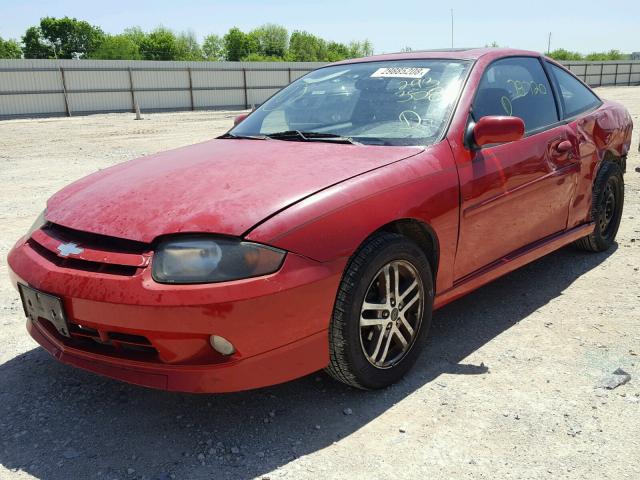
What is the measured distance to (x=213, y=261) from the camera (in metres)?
2.14

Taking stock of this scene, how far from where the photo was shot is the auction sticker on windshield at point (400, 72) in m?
3.35

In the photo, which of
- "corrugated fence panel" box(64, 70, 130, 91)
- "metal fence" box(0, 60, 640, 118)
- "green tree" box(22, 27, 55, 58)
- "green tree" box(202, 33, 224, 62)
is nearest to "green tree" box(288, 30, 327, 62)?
"green tree" box(202, 33, 224, 62)

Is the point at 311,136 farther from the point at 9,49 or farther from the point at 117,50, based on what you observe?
the point at 9,49

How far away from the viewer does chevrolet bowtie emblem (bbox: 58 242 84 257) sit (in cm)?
231

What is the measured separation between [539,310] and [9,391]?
2.97 metres

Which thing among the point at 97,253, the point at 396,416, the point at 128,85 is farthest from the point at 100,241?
the point at 128,85

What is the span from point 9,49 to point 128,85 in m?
70.3

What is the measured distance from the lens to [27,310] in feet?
8.45

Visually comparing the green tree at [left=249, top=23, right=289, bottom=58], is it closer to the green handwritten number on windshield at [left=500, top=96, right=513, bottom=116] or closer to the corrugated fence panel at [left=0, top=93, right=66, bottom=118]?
the corrugated fence panel at [left=0, top=93, right=66, bottom=118]

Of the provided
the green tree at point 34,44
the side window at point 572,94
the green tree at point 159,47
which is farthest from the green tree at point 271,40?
the side window at point 572,94

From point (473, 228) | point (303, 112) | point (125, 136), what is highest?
point (303, 112)

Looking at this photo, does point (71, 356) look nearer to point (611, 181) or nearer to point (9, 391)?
point (9, 391)

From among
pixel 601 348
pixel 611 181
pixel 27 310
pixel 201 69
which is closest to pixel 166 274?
pixel 27 310

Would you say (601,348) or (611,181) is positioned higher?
(611,181)
